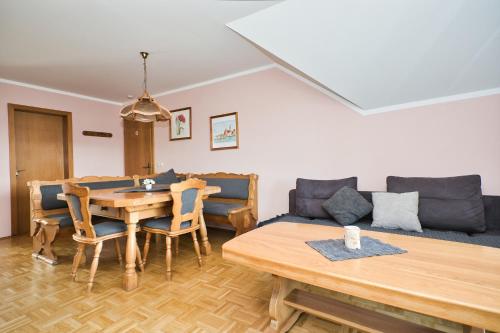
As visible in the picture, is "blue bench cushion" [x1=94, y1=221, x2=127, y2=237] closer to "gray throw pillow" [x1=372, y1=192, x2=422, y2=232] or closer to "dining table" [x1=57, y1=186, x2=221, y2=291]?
"dining table" [x1=57, y1=186, x2=221, y2=291]

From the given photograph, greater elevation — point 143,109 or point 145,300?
point 143,109

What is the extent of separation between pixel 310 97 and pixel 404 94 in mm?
1101

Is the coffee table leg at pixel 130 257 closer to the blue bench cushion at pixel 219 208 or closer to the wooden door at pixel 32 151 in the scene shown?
the blue bench cushion at pixel 219 208

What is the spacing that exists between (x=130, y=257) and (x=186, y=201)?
26.3 inches

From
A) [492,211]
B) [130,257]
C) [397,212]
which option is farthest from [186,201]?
[492,211]

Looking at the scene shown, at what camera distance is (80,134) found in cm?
482

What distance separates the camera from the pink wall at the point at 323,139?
8.00ft

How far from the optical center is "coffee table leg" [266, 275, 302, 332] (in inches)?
61.2

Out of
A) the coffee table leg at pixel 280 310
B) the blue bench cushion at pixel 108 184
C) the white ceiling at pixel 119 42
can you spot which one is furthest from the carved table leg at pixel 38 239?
the coffee table leg at pixel 280 310

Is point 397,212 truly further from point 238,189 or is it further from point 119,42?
point 119,42

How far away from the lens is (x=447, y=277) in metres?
1.04

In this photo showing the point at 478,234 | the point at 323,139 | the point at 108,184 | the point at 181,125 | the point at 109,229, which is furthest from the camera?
the point at 181,125

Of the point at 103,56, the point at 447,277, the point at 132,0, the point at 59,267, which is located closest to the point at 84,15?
the point at 132,0

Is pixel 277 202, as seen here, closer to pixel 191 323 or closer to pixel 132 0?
pixel 191 323
